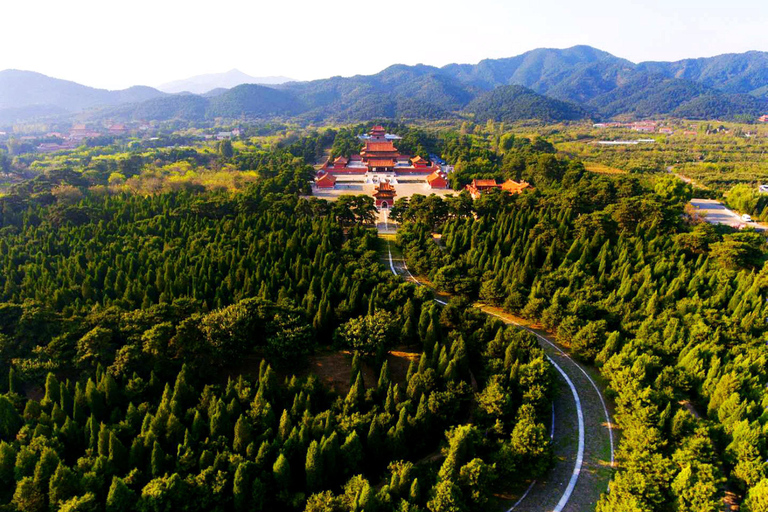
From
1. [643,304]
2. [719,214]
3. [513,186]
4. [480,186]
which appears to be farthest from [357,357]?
[719,214]

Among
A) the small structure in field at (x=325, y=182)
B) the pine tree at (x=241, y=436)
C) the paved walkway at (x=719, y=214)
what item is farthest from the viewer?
the small structure in field at (x=325, y=182)

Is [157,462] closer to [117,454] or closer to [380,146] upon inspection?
[117,454]

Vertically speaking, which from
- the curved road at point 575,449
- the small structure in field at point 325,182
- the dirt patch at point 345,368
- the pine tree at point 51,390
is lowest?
the curved road at point 575,449

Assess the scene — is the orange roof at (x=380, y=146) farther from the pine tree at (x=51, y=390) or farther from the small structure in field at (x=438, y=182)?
the pine tree at (x=51, y=390)

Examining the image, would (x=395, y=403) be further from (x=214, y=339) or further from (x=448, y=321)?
(x=214, y=339)

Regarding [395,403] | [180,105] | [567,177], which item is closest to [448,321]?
[395,403]

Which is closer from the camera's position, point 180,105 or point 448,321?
point 448,321

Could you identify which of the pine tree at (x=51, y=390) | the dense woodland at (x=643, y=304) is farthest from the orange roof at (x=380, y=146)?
the pine tree at (x=51, y=390)
